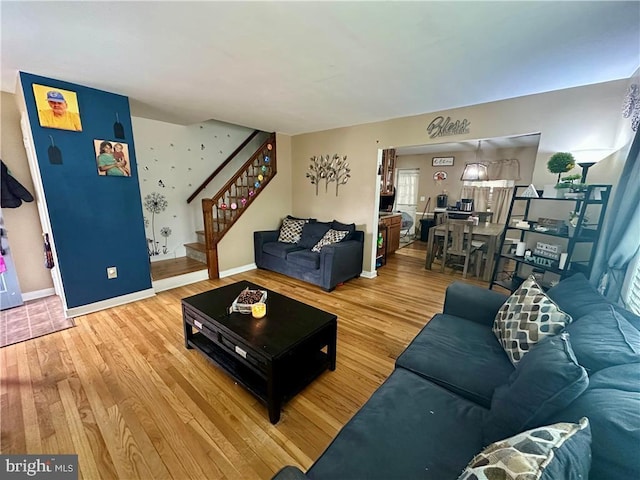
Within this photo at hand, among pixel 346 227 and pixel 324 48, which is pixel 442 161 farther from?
pixel 324 48

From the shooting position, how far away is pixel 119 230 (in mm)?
3037

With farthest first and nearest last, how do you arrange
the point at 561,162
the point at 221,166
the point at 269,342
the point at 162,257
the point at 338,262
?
the point at 221,166 → the point at 162,257 → the point at 338,262 → the point at 561,162 → the point at 269,342

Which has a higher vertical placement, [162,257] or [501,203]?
[501,203]

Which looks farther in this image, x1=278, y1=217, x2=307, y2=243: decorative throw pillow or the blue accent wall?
x1=278, y1=217, x2=307, y2=243: decorative throw pillow

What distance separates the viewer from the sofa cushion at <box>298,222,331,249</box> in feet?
14.1

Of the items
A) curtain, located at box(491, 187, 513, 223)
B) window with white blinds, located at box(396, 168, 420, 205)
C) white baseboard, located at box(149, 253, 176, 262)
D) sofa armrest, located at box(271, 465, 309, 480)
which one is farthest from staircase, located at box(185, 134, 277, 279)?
curtain, located at box(491, 187, 513, 223)

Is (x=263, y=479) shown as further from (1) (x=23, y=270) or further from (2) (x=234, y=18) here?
(1) (x=23, y=270)

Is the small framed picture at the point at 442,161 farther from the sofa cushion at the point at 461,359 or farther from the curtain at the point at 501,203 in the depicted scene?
the sofa cushion at the point at 461,359

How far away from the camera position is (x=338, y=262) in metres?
3.62

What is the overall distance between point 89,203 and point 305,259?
8.54 feet

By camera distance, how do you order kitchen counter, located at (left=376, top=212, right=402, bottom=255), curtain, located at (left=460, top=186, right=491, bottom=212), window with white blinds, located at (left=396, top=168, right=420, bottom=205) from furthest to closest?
window with white blinds, located at (left=396, top=168, right=420, bottom=205)
curtain, located at (left=460, top=186, right=491, bottom=212)
kitchen counter, located at (left=376, top=212, right=402, bottom=255)

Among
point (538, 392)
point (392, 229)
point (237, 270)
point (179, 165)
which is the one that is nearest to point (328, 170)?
point (392, 229)

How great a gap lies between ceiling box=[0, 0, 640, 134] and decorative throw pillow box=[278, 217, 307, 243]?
7.15ft

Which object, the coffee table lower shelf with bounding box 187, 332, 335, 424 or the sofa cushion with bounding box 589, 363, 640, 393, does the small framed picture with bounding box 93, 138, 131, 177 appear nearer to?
the coffee table lower shelf with bounding box 187, 332, 335, 424
